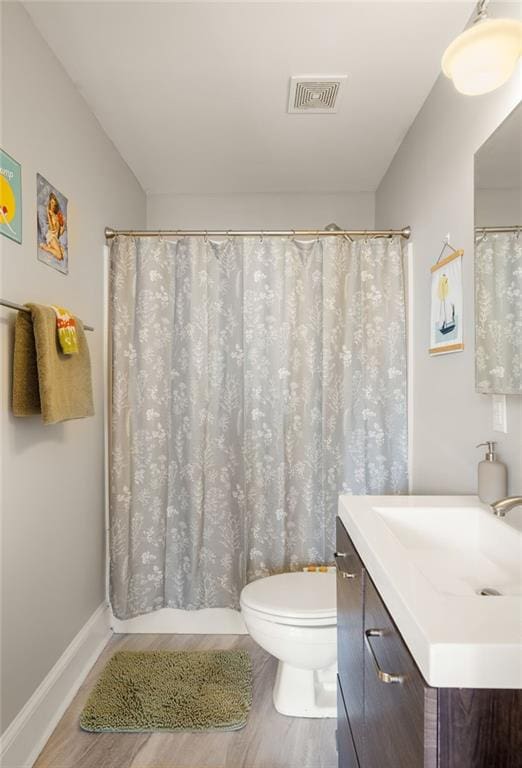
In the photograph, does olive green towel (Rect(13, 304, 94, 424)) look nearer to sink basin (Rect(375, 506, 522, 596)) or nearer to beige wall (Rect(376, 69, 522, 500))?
sink basin (Rect(375, 506, 522, 596))

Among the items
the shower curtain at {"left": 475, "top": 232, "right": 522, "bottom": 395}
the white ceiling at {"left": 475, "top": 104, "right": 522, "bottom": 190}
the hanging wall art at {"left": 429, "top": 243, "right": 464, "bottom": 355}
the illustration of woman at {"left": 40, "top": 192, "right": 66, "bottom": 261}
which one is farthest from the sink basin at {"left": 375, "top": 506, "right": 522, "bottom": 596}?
the illustration of woman at {"left": 40, "top": 192, "right": 66, "bottom": 261}

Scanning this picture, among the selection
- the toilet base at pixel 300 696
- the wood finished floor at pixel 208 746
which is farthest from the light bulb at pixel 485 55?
the wood finished floor at pixel 208 746

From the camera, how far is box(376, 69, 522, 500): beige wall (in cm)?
136

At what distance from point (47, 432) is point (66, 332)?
38 cm

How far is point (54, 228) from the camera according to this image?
167cm

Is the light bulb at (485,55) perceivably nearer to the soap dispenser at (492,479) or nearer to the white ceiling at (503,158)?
the white ceiling at (503,158)

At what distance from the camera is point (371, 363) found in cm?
216

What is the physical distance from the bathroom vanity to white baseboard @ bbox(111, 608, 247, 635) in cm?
102

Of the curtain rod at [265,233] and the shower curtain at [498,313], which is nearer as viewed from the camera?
the shower curtain at [498,313]

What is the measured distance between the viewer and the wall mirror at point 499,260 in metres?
1.16

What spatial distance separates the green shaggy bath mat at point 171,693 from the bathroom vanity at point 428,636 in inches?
23.9

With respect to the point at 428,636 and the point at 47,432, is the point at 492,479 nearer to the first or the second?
the point at 428,636

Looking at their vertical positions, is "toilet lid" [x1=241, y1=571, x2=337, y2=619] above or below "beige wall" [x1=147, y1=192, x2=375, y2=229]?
below

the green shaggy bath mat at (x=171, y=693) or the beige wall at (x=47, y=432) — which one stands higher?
the beige wall at (x=47, y=432)
